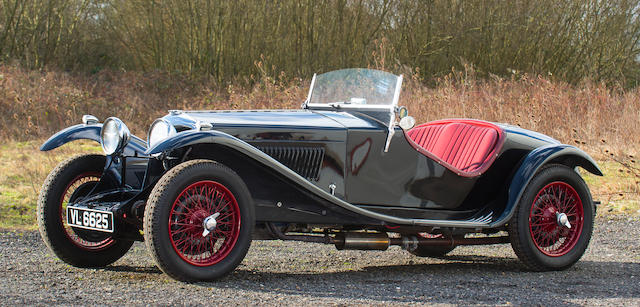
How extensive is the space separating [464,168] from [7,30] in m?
15.2

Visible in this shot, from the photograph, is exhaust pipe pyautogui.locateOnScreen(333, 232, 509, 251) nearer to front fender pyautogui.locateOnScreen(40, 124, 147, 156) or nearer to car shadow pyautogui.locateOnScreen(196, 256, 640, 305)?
car shadow pyautogui.locateOnScreen(196, 256, 640, 305)

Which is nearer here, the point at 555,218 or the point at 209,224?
the point at 209,224

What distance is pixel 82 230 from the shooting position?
5.26m

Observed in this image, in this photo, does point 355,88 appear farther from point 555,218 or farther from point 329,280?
point 555,218

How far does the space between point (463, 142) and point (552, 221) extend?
3.26ft

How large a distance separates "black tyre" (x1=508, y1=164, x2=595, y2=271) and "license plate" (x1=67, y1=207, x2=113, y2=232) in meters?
3.08

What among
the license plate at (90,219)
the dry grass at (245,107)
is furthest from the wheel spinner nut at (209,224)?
the dry grass at (245,107)

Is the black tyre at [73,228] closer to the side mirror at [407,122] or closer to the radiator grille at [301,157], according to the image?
the radiator grille at [301,157]

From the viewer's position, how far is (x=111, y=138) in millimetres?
5359

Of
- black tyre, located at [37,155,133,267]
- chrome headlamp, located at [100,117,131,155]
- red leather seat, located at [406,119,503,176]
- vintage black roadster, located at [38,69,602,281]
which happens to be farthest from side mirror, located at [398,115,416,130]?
black tyre, located at [37,155,133,267]

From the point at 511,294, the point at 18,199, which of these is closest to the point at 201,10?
the point at 18,199

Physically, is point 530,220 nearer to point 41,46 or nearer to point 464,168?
point 464,168

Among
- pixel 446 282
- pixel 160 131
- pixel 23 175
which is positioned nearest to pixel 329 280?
pixel 446 282

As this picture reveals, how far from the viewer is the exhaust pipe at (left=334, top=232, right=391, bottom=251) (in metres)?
5.27
